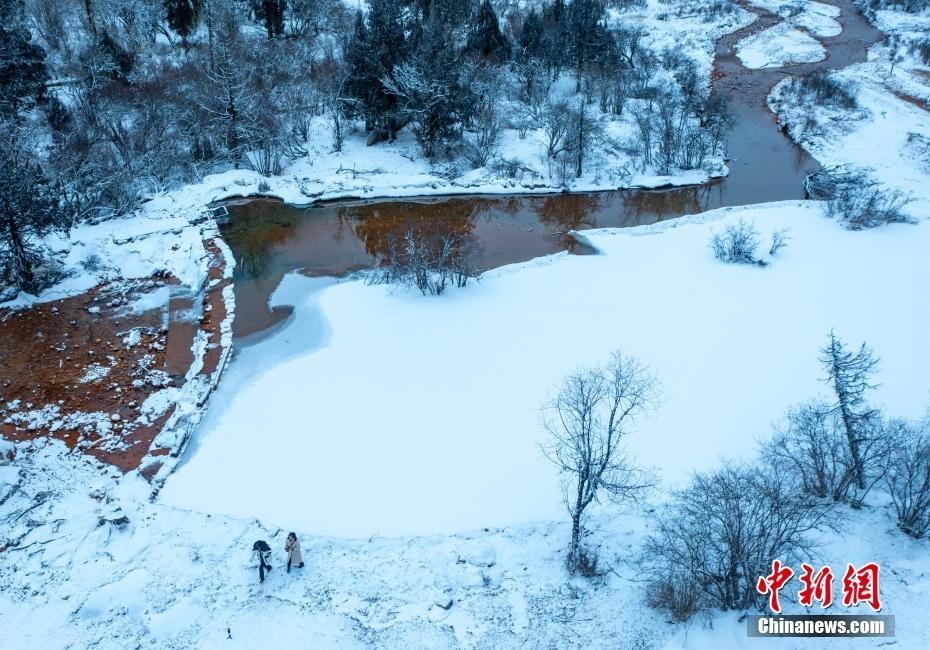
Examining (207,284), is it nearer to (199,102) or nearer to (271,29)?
(199,102)

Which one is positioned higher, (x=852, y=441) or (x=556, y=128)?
(x=556, y=128)

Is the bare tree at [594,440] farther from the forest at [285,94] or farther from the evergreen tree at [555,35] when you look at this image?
the evergreen tree at [555,35]

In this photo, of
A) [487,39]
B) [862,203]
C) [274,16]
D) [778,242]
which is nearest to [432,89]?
[487,39]

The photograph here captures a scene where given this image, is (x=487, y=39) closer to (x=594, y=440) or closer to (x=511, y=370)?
(x=511, y=370)

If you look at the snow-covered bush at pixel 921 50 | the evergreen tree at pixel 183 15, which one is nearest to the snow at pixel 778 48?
the snow-covered bush at pixel 921 50

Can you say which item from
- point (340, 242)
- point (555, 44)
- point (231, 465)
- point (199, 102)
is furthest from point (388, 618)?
point (555, 44)
